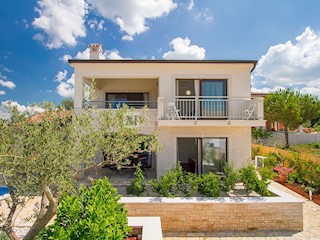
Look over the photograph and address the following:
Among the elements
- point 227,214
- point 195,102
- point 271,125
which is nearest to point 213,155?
point 195,102

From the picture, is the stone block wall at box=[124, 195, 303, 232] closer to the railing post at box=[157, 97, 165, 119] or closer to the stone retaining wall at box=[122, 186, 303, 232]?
the stone retaining wall at box=[122, 186, 303, 232]

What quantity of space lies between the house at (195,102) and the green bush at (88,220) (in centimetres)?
743

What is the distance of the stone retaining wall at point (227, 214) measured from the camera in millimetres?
7852

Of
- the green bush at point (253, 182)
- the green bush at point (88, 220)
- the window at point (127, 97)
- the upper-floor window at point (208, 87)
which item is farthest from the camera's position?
the window at point (127, 97)

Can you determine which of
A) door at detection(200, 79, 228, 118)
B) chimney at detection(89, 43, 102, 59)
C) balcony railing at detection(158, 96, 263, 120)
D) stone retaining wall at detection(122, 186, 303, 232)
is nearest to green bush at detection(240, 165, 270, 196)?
stone retaining wall at detection(122, 186, 303, 232)

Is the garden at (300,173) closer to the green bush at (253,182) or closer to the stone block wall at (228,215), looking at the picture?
the green bush at (253,182)

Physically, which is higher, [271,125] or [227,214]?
[271,125]

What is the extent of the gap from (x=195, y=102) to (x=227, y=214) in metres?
6.81

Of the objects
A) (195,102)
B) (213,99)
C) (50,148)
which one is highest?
(213,99)

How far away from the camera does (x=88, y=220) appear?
4.29m

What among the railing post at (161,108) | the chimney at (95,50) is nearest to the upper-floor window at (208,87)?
the railing post at (161,108)

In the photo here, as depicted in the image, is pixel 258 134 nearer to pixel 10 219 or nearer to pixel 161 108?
pixel 161 108

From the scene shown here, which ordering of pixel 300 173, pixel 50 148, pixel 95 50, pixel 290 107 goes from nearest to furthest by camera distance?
pixel 50 148
pixel 300 173
pixel 95 50
pixel 290 107

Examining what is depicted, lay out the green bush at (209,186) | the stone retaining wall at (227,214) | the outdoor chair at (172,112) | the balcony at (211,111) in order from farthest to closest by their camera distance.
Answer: the outdoor chair at (172,112), the balcony at (211,111), the green bush at (209,186), the stone retaining wall at (227,214)
